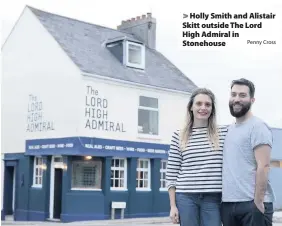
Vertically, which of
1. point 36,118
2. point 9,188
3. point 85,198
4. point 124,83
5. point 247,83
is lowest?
point 85,198

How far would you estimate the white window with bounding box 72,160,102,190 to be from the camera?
60.8 feet

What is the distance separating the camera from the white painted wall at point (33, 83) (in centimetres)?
1873

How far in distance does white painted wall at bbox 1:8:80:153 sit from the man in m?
14.4

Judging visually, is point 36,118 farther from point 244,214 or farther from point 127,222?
point 244,214

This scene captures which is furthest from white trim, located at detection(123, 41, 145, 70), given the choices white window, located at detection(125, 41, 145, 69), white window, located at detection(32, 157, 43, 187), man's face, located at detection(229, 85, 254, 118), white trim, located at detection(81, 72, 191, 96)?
man's face, located at detection(229, 85, 254, 118)

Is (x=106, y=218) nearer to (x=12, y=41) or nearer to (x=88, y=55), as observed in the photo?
(x=88, y=55)

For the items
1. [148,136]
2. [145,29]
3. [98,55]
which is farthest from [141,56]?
[148,136]

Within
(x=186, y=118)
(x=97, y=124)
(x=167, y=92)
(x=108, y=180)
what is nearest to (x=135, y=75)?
(x=167, y=92)

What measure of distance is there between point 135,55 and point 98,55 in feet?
5.89

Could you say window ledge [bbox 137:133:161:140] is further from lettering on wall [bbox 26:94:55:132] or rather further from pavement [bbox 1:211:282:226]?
lettering on wall [bbox 26:94:55:132]

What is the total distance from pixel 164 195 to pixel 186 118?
16.7m

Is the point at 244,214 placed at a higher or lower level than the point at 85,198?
higher

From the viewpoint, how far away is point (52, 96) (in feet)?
63.5

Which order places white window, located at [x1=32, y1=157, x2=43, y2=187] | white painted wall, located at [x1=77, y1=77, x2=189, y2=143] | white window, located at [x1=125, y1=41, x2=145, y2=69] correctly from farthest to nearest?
white window, located at [x1=125, y1=41, x2=145, y2=69] → white window, located at [x1=32, y1=157, x2=43, y2=187] → white painted wall, located at [x1=77, y1=77, x2=189, y2=143]
